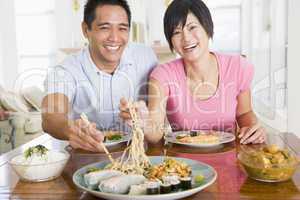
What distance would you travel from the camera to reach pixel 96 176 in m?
0.89

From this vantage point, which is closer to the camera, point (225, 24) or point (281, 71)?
point (281, 71)

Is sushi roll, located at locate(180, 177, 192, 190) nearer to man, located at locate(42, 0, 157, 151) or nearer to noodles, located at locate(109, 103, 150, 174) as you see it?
noodles, located at locate(109, 103, 150, 174)

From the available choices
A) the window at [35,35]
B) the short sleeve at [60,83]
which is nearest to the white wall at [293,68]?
the short sleeve at [60,83]

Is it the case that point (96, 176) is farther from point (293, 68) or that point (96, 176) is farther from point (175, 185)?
point (293, 68)

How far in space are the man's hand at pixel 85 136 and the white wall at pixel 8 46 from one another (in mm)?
4828

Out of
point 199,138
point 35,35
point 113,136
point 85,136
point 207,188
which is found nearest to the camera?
point 207,188

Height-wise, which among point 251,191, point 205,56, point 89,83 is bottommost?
point 251,191

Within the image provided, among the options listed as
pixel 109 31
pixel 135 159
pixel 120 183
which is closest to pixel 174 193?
pixel 120 183

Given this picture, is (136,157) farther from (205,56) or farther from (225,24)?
(225,24)

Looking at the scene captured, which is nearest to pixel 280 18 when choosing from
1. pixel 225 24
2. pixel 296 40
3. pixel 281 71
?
pixel 281 71

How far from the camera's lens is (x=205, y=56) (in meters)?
1.70

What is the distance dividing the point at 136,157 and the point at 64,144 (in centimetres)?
53

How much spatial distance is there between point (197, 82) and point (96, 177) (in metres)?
0.96

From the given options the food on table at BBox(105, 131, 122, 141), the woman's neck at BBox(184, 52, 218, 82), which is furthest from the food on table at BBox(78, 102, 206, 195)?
the woman's neck at BBox(184, 52, 218, 82)
